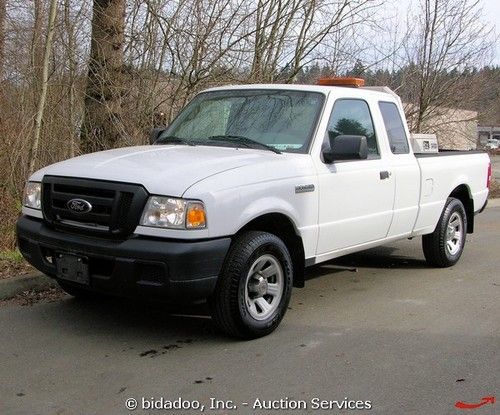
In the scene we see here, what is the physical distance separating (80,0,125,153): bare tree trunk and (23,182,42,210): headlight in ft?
14.4

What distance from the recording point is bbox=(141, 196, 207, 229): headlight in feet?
13.3

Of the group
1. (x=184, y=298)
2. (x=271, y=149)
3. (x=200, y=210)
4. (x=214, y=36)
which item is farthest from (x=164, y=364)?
(x=214, y=36)

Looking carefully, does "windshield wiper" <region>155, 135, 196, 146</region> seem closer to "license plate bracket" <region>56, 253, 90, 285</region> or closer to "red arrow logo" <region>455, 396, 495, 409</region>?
"license plate bracket" <region>56, 253, 90, 285</region>

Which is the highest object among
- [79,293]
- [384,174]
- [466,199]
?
[384,174]

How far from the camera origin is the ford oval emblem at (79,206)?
4.25 meters

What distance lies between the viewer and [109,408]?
344 cm

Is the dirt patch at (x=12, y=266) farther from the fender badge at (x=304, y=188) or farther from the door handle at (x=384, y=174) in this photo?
the door handle at (x=384, y=174)

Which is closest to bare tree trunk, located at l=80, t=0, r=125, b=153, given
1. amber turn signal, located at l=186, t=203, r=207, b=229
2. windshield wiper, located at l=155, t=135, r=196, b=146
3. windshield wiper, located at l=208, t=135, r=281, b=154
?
windshield wiper, located at l=155, t=135, r=196, b=146

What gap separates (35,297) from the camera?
557 centimetres

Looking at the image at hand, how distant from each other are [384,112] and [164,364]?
3474 mm

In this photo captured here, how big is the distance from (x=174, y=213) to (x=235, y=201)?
0.45m

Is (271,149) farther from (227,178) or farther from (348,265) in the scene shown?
(348,265)

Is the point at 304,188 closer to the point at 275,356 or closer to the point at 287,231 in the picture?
the point at 287,231

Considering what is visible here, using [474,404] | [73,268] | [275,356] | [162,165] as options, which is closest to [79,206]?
[73,268]
